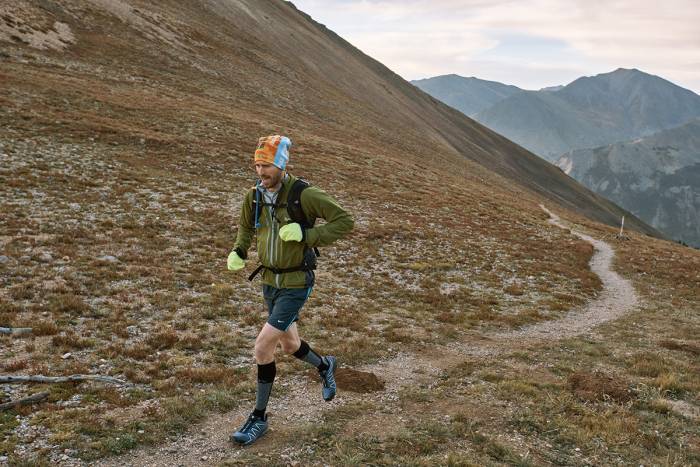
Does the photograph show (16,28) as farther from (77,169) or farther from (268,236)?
(268,236)

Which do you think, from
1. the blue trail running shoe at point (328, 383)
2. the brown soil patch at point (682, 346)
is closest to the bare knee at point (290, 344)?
the blue trail running shoe at point (328, 383)

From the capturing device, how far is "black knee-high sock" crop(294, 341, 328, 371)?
8.84 meters

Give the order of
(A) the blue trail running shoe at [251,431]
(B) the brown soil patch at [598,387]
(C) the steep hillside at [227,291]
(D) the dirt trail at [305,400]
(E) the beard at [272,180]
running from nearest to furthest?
(E) the beard at [272,180] → (D) the dirt trail at [305,400] → (A) the blue trail running shoe at [251,431] → (C) the steep hillside at [227,291] → (B) the brown soil patch at [598,387]

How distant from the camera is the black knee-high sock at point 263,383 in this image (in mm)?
8211

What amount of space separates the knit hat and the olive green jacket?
0.33m

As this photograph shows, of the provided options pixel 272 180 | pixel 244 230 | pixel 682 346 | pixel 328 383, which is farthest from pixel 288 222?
pixel 682 346

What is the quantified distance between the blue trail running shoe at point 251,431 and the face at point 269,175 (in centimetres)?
397

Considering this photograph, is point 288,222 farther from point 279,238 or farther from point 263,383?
point 263,383

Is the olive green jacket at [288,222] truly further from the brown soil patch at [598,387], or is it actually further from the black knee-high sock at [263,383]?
the brown soil patch at [598,387]

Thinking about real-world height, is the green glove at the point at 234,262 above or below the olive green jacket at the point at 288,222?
below

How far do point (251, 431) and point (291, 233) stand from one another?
349 cm

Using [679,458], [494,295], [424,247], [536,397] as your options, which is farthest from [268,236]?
[424,247]

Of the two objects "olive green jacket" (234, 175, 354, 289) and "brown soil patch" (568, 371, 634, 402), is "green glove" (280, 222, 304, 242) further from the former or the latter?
"brown soil patch" (568, 371, 634, 402)

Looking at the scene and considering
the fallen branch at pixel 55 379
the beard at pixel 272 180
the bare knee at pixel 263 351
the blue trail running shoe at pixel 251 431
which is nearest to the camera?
the beard at pixel 272 180
